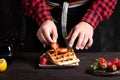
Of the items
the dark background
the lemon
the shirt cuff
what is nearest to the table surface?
the lemon

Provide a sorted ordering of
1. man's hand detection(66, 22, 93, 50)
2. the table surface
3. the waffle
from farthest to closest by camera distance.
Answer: man's hand detection(66, 22, 93, 50)
the waffle
the table surface

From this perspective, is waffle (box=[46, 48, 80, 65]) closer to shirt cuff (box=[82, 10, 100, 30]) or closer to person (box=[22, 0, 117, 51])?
person (box=[22, 0, 117, 51])

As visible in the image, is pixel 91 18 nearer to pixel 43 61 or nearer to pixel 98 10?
pixel 98 10

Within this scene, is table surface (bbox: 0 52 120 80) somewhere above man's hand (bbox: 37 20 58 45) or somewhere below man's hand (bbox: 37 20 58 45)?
below

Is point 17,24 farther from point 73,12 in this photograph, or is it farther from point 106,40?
point 73,12

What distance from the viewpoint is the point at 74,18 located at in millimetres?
1941

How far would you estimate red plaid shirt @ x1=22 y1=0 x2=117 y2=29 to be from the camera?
1.74 m

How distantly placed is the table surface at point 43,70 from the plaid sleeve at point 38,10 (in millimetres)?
182

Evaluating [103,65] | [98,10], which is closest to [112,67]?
[103,65]

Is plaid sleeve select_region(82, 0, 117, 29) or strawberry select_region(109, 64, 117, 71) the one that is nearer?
strawberry select_region(109, 64, 117, 71)

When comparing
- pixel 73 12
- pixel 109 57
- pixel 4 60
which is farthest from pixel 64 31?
pixel 4 60

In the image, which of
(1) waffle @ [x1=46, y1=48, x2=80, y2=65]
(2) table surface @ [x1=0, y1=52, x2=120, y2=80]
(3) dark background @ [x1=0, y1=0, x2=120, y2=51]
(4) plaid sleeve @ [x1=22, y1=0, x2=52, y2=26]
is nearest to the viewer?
(2) table surface @ [x1=0, y1=52, x2=120, y2=80]

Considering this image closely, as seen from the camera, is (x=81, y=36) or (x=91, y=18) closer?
(x=81, y=36)

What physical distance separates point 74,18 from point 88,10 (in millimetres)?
169
